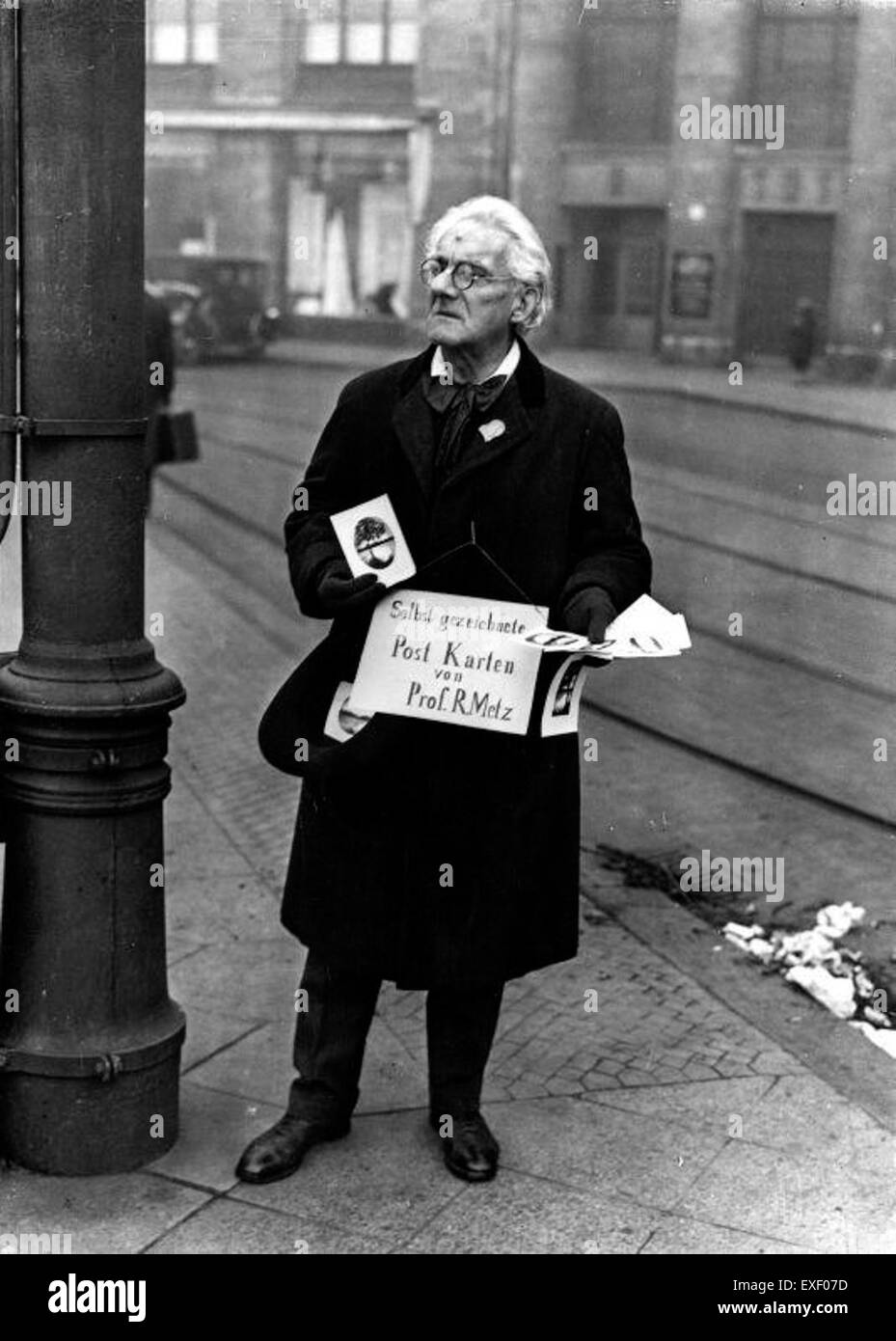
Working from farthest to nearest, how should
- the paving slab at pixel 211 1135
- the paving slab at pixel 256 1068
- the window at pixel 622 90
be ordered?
the window at pixel 622 90, the paving slab at pixel 256 1068, the paving slab at pixel 211 1135

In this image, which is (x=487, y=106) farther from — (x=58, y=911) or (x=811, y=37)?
(x=58, y=911)

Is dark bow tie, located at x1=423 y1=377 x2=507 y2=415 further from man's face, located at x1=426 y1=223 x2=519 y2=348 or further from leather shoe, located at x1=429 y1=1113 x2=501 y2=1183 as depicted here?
leather shoe, located at x1=429 y1=1113 x2=501 y2=1183

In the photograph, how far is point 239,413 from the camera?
21.9 m

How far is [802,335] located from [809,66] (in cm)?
491

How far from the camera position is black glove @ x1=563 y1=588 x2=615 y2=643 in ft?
11.9

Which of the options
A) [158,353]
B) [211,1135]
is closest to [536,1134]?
[211,1135]

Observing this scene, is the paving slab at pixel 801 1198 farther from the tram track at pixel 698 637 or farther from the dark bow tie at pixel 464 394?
the tram track at pixel 698 637

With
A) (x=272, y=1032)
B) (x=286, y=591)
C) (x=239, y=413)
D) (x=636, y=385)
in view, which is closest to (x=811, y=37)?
(x=636, y=385)

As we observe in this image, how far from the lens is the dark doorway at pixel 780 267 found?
33094 mm

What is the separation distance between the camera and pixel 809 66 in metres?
31.5

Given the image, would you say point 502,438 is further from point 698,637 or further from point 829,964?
point 698,637

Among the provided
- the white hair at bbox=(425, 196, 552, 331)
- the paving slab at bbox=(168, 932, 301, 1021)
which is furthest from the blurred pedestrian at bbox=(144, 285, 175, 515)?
the white hair at bbox=(425, 196, 552, 331)

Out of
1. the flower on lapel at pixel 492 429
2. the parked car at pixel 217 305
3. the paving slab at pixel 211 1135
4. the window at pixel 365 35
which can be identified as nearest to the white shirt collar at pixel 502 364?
the flower on lapel at pixel 492 429

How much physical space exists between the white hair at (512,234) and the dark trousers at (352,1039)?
4.76 feet
